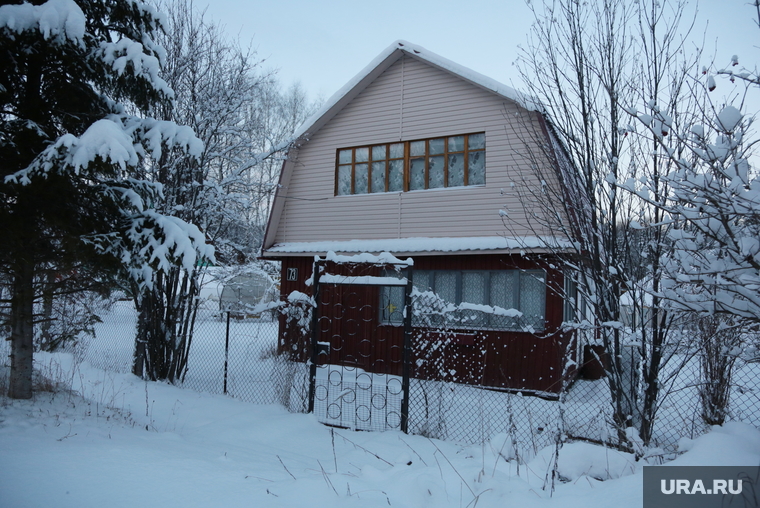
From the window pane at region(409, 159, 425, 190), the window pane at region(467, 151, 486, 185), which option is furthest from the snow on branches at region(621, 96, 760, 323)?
the window pane at region(409, 159, 425, 190)

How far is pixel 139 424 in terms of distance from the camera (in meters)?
5.08

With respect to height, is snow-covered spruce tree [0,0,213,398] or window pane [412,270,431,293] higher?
snow-covered spruce tree [0,0,213,398]

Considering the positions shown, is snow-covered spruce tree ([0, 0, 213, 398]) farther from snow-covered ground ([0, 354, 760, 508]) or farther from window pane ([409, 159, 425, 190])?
window pane ([409, 159, 425, 190])

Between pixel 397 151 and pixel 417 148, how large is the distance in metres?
0.49

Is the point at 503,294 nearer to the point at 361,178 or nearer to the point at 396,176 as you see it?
the point at 396,176

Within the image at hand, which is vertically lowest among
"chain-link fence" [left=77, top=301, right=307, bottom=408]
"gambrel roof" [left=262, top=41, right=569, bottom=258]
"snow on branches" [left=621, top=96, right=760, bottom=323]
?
"chain-link fence" [left=77, top=301, right=307, bottom=408]

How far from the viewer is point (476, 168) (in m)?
9.38

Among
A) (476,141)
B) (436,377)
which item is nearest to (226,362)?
(436,377)

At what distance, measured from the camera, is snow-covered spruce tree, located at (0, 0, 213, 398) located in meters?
4.45

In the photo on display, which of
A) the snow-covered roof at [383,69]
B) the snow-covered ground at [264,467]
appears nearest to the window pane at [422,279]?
the snow-covered roof at [383,69]

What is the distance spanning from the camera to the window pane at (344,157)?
10.8 meters

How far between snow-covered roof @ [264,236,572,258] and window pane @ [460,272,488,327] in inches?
31.2

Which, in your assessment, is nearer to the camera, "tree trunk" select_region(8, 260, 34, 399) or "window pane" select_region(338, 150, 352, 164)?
"tree trunk" select_region(8, 260, 34, 399)

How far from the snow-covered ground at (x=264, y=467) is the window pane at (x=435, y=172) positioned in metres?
5.85
